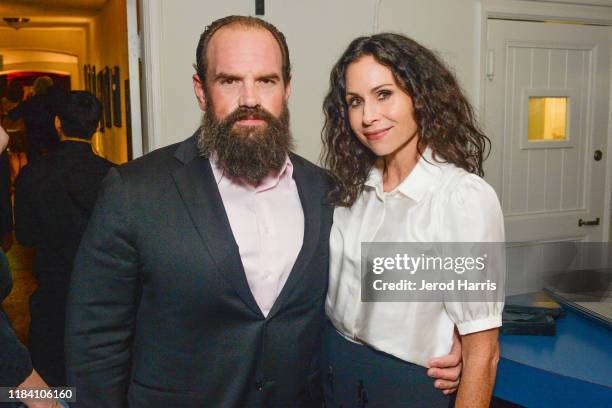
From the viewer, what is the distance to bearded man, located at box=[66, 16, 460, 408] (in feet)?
4.63

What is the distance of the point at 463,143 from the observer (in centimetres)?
154

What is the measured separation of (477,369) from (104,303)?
2.94ft

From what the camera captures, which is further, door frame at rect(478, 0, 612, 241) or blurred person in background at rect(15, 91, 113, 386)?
door frame at rect(478, 0, 612, 241)

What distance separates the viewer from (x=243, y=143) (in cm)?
151

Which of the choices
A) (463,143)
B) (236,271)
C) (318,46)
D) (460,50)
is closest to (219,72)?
(236,271)

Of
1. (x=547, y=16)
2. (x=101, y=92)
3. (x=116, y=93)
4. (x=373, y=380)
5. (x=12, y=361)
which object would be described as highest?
(x=547, y=16)

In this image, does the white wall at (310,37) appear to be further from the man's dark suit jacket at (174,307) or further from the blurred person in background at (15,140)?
the blurred person in background at (15,140)

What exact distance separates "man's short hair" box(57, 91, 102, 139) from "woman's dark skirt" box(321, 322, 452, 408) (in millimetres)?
1642

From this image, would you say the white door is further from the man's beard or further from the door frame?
the man's beard

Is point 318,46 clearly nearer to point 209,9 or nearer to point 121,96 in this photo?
point 209,9

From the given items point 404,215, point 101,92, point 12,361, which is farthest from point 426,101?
point 101,92

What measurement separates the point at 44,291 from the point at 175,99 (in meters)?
1.03

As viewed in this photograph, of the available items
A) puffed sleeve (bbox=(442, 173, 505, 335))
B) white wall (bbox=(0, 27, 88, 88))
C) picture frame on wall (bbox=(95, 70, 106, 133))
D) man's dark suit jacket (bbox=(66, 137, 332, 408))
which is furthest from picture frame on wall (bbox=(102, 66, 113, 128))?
puffed sleeve (bbox=(442, 173, 505, 335))

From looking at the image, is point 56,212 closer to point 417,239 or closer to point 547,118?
point 417,239
